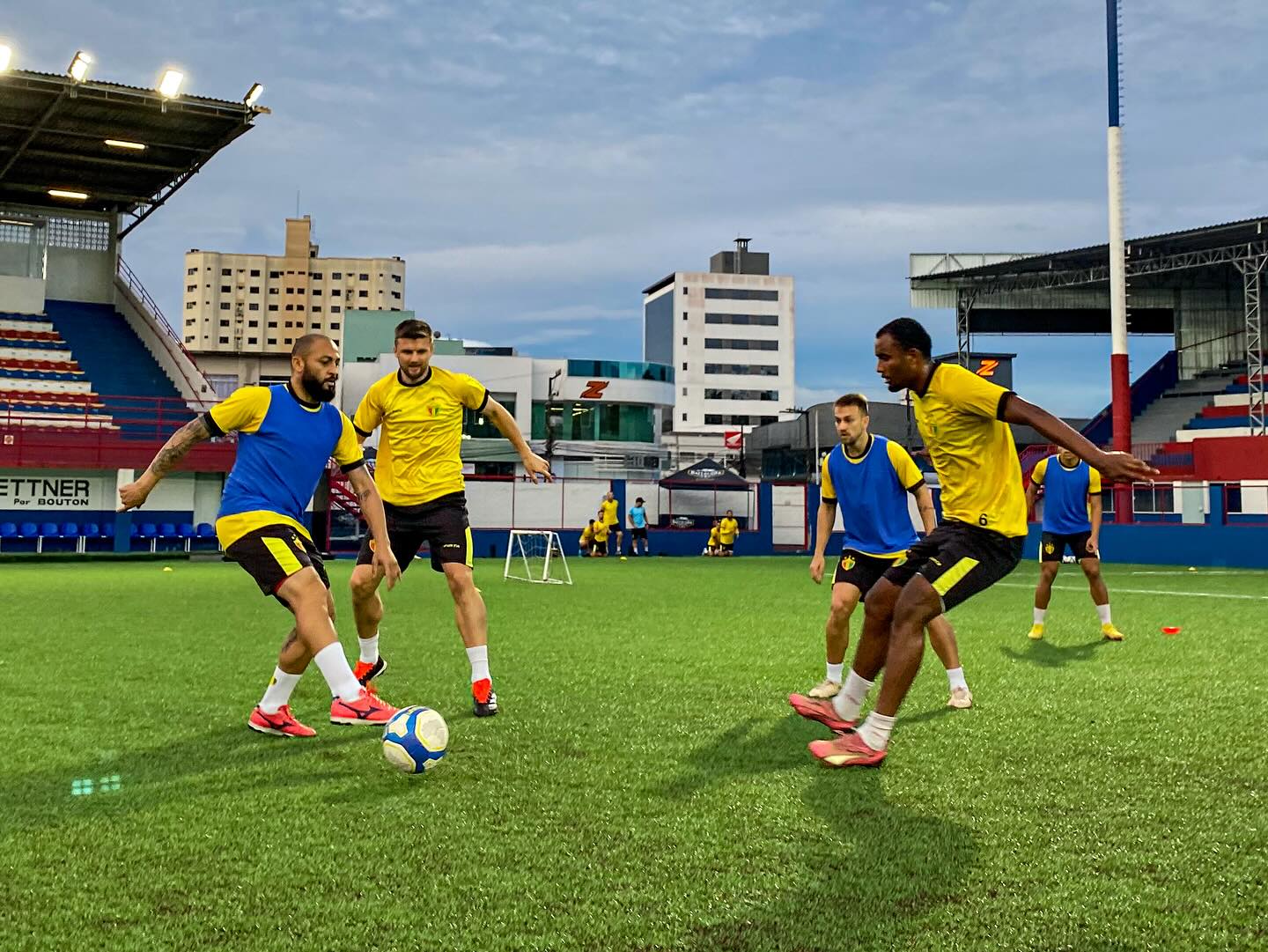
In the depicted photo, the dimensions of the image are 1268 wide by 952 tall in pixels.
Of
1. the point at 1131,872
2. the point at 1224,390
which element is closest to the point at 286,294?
the point at 1224,390

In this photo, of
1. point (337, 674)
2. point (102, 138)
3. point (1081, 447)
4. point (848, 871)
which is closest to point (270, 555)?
point (337, 674)

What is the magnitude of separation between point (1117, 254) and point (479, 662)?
1194 inches

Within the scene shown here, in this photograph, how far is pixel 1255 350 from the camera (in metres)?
40.1

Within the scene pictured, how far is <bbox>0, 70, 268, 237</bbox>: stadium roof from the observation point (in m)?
28.3

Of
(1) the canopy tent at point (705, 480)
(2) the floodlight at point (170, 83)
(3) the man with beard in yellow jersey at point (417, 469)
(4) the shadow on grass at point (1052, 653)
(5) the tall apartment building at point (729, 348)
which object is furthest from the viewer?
(5) the tall apartment building at point (729, 348)

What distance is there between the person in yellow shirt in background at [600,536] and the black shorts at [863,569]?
73.2 ft

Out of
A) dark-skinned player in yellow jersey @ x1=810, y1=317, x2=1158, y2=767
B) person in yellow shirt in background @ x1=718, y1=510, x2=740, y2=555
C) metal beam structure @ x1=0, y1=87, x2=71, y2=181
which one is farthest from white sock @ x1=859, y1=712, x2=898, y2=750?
metal beam structure @ x1=0, y1=87, x2=71, y2=181

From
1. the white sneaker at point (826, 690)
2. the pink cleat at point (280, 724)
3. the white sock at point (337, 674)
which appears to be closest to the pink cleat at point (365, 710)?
the white sock at point (337, 674)

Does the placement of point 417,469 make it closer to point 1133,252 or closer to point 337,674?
point 337,674

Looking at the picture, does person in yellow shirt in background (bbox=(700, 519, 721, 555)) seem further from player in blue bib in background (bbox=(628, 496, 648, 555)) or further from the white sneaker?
the white sneaker

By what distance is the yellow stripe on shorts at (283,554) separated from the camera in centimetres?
509

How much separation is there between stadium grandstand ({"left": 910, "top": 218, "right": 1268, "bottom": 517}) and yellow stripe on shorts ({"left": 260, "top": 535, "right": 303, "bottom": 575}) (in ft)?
108

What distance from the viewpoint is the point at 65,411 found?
96.3 feet

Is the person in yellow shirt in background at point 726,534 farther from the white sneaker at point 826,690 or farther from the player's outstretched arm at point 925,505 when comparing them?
the white sneaker at point 826,690
